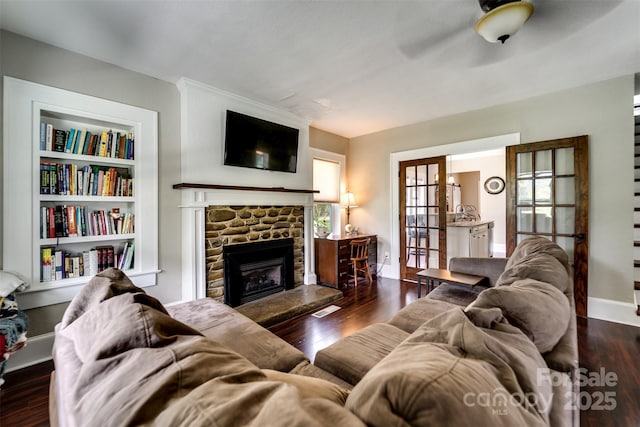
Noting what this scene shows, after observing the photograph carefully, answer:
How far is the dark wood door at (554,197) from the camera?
310 centimetres

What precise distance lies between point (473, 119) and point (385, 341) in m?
3.64

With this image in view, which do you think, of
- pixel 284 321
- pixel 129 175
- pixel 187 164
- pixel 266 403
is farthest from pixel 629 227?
pixel 129 175

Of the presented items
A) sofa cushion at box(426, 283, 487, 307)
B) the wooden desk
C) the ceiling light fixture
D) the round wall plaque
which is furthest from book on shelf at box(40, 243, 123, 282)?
the round wall plaque

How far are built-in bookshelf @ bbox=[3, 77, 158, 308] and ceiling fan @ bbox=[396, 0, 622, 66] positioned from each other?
104 inches

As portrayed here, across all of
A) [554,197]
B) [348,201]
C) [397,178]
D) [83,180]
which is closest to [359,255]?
[348,201]

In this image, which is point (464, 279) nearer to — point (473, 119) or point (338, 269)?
point (338, 269)

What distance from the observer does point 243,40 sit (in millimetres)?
2254

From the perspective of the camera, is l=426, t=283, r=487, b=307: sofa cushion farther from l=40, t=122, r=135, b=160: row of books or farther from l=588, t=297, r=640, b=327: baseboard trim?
l=40, t=122, r=135, b=160: row of books

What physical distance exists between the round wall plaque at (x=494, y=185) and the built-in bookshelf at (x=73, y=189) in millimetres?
8003

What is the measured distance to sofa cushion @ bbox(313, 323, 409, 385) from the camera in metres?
1.32

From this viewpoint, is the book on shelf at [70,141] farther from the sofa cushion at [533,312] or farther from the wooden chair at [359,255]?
the wooden chair at [359,255]

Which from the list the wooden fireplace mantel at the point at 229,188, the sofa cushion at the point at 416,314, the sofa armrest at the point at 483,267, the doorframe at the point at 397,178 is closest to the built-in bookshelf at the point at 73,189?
the wooden fireplace mantel at the point at 229,188

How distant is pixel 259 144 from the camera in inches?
138

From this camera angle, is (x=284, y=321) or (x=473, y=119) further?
(x=473, y=119)
